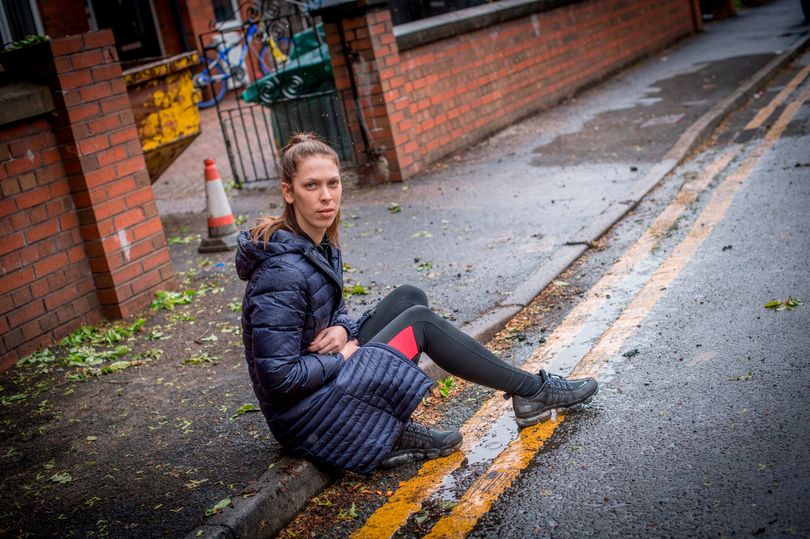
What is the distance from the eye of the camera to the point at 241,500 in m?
Result: 3.20

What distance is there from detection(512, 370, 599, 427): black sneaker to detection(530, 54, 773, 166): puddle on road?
5.32m

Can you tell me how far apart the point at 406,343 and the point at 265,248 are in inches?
28.3

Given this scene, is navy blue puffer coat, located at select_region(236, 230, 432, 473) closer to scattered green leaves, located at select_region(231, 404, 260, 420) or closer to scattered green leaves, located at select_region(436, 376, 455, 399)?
scattered green leaves, located at select_region(231, 404, 260, 420)

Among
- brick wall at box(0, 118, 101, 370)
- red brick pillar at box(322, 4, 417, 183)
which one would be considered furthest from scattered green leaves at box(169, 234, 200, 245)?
brick wall at box(0, 118, 101, 370)

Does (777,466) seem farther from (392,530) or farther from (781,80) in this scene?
(781,80)

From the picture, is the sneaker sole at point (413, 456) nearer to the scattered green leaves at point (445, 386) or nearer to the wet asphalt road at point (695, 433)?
the wet asphalt road at point (695, 433)

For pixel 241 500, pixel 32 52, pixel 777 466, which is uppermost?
pixel 32 52

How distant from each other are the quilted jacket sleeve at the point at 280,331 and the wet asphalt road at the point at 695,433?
856mm

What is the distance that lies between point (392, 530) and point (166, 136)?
6074mm

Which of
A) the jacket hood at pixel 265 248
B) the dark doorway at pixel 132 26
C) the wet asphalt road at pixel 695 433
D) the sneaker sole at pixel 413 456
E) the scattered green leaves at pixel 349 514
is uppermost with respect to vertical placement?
the dark doorway at pixel 132 26

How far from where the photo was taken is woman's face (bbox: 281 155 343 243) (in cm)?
339

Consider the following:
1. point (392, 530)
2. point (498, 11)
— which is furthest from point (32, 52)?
point (498, 11)

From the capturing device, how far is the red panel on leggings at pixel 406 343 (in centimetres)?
349

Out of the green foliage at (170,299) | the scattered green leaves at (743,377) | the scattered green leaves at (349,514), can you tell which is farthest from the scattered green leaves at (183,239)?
the scattered green leaves at (743,377)
